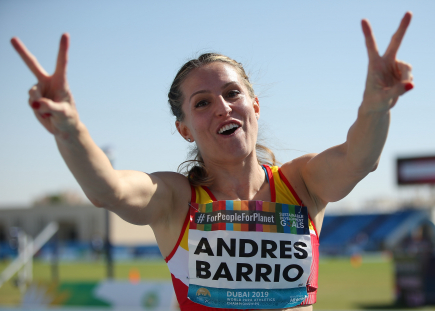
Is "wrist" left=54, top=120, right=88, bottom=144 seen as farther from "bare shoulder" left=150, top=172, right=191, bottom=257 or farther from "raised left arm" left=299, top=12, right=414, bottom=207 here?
"raised left arm" left=299, top=12, right=414, bottom=207

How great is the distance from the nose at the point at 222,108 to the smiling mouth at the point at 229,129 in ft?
0.19

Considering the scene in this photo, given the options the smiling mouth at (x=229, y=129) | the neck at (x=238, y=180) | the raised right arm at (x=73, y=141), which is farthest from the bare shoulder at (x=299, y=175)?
the raised right arm at (x=73, y=141)

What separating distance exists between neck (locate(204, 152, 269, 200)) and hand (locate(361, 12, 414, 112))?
685mm

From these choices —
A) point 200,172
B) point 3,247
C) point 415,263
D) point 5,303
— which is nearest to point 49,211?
point 3,247

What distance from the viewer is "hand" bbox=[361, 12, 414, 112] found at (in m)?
1.57

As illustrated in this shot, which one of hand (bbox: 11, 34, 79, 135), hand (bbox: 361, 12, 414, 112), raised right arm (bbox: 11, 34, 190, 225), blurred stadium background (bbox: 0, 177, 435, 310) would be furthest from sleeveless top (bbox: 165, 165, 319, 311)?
blurred stadium background (bbox: 0, 177, 435, 310)

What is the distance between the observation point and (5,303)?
459 inches

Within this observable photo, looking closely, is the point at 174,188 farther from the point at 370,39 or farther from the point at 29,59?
the point at 370,39

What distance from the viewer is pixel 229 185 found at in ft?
6.88

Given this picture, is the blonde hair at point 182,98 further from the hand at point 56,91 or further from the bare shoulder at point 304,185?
the hand at point 56,91

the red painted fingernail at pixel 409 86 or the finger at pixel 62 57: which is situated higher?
the finger at pixel 62 57

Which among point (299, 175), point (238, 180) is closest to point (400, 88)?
point (299, 175)

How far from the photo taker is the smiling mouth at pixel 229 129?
1.97 meters

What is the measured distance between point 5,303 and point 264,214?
12.0 m
